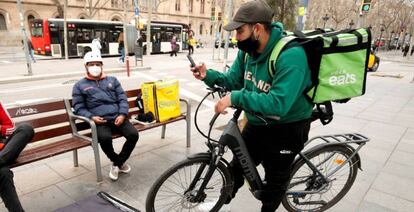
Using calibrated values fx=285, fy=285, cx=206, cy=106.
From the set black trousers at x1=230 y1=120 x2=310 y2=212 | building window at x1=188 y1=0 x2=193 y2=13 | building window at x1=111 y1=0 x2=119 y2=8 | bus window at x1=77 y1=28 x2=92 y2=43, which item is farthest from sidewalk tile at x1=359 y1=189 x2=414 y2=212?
building window at x1=188 y1=0 x2=193 y2=13

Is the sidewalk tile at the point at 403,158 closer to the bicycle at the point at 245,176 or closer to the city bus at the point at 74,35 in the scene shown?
the bicycle at the point at 245,176

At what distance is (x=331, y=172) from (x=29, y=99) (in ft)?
27.3

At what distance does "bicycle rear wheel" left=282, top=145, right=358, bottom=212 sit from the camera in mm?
2691

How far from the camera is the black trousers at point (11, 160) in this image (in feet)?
7.84

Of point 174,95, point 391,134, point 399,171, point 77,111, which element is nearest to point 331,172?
point 399,171

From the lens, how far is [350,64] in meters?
2.09

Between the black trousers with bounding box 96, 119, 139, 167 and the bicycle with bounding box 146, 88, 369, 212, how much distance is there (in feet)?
3.56

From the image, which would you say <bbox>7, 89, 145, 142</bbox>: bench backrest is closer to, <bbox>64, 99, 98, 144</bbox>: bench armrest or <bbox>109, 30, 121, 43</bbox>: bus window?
<bbox>64, 99, 98, 144</bbox>: bench armrest

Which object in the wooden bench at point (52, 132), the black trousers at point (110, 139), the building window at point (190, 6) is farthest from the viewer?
the building window at point (190, 6)

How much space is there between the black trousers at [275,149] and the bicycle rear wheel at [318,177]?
33 cm

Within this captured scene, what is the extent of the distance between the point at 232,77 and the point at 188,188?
3.34 feet

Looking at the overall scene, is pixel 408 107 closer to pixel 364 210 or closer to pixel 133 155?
pixel 364 210

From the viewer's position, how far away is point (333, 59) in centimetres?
201

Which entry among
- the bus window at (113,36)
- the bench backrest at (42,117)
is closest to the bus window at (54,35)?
the bus window at (113,36)
